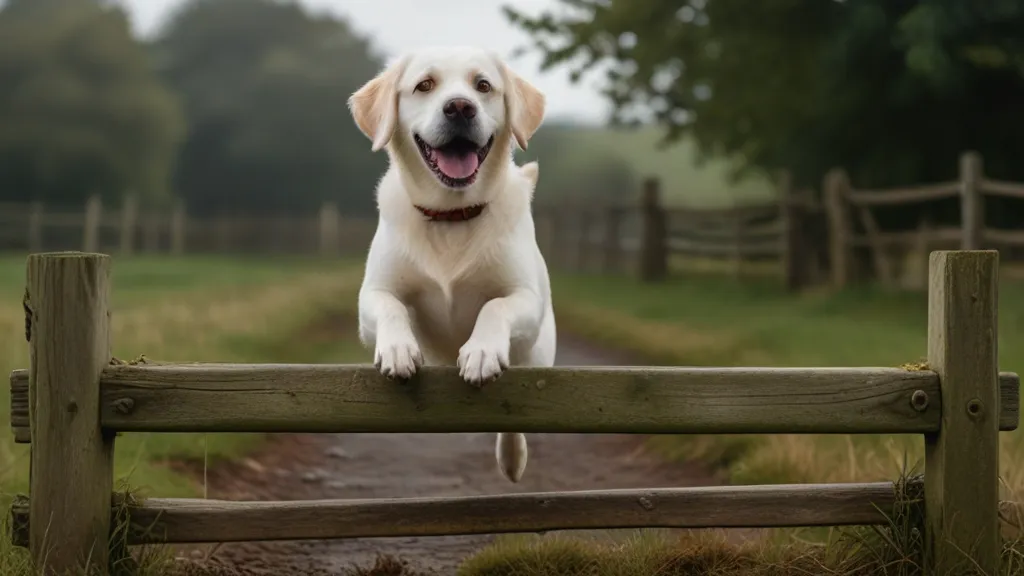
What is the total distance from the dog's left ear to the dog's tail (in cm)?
111

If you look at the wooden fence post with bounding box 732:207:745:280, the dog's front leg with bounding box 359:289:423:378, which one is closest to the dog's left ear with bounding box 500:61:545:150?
the dog's front leg with bounding box 359:289:423:378

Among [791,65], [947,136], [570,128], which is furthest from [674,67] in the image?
[570,128]

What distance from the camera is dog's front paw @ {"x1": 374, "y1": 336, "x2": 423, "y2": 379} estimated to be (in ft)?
9.49

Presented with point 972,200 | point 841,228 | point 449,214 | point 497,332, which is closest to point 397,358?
point 497,332

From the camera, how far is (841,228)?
12164 millimetres

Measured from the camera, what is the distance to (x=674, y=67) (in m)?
15.8

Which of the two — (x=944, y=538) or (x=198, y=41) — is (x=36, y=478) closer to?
(x=944, y=538)

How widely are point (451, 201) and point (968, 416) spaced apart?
1.66 meters

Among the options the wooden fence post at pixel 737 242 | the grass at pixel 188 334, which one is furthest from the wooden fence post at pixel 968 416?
the wooden fence post at pixel 737 242

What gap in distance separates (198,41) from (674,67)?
101 feet

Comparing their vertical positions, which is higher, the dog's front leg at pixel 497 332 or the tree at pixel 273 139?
the tree at pixel 273 139

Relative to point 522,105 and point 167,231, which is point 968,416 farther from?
point 167,231

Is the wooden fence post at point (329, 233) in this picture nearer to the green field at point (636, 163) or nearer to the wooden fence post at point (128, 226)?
the wooden fence post at point (128, 226)

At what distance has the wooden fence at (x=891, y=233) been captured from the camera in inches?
387
